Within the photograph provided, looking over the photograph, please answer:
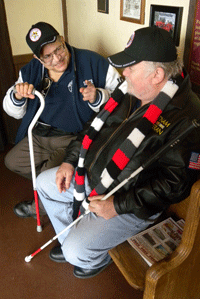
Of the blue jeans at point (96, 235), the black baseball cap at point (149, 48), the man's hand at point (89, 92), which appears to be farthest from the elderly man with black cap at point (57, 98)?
the blue jeans at point (96, 235)

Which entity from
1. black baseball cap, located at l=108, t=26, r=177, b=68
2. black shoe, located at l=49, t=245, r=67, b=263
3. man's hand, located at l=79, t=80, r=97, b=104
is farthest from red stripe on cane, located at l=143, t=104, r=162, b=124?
black shoe, located at l=49, t=245, r=67, b=263

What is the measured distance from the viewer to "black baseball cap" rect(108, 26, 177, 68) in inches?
50.7

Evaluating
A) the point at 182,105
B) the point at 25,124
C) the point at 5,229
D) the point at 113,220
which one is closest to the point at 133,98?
the point at 182,105

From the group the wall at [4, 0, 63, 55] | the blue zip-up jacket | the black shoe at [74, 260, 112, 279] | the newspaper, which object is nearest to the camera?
the newspaper

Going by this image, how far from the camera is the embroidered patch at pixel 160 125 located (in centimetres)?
132

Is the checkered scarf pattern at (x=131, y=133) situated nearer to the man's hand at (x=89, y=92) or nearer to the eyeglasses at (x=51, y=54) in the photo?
the man's hand at (x=89, y=92)

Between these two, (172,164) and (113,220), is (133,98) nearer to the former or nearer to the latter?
(172,164)

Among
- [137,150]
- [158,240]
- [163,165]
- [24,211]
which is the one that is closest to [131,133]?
[137,150]

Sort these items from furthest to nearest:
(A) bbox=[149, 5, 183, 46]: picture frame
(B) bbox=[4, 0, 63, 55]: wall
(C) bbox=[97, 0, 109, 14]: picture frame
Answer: (B) bbox=[4, 0, 63, 55]: wall, (C) bbox=[97, 0, 109, 14]: picture frame, (A) bbox=[149, 5, 183, 46]: picture frame

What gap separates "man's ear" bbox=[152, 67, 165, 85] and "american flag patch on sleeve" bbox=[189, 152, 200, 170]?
0.39 metres

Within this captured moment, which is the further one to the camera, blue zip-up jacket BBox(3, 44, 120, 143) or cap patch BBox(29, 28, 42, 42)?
blue zip-up jacket BBox(3, 44, 120, 143)

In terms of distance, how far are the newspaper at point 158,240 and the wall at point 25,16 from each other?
2.38m

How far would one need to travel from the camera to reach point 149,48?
1.29 meters

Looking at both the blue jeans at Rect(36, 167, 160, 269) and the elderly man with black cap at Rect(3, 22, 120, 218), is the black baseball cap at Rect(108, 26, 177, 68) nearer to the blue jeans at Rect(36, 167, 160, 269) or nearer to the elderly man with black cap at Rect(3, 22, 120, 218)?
the elderly man with black cap at Rect(3, 22, 120, 218)
